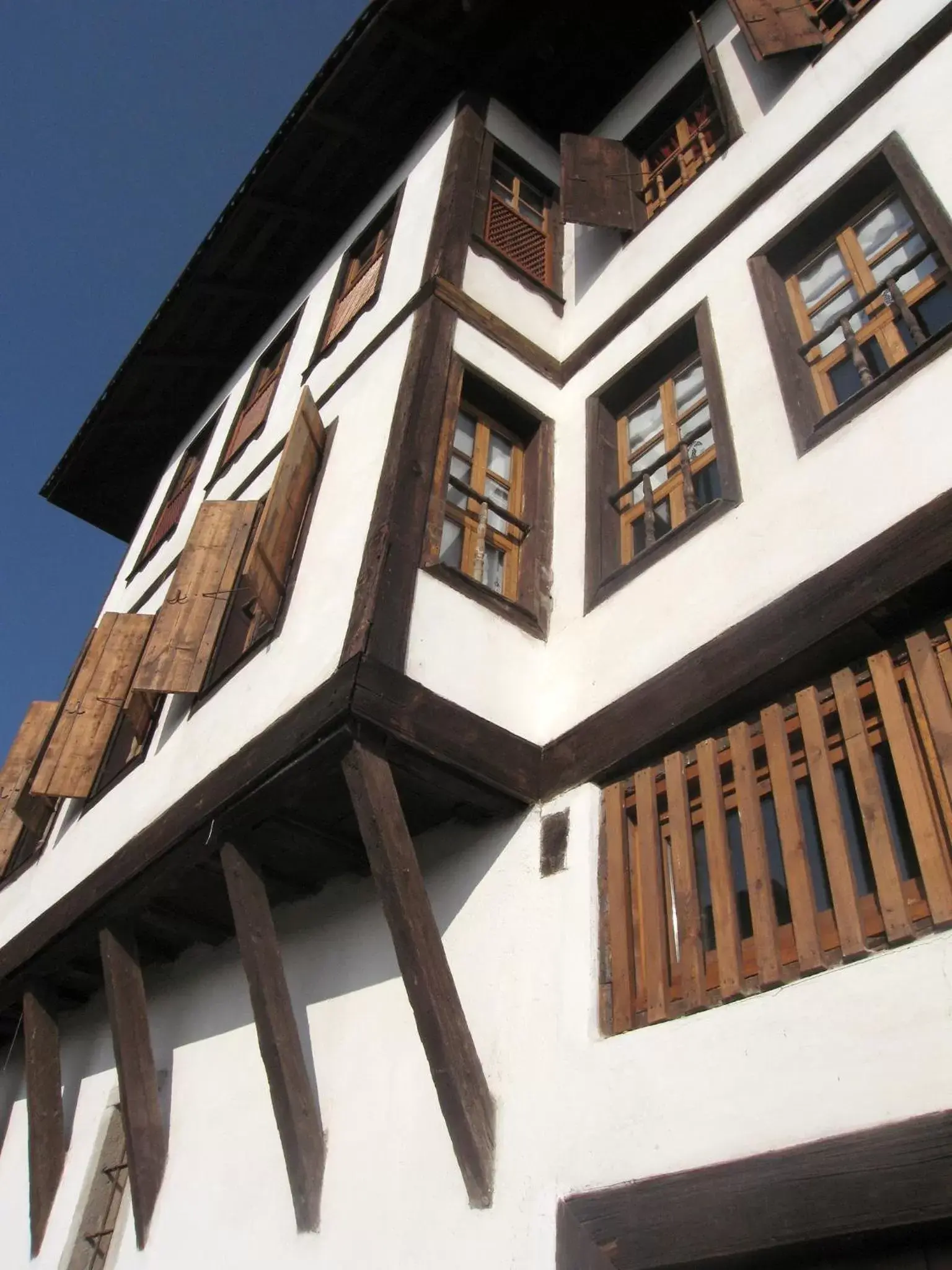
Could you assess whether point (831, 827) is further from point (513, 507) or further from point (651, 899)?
point (513, 507)

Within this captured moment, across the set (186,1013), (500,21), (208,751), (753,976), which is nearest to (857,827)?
Answer: (753,976)

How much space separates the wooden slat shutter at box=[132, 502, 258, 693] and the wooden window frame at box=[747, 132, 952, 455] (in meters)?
3.47

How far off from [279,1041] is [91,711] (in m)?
3.83

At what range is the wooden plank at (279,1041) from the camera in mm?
4082

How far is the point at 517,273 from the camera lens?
22.4ft

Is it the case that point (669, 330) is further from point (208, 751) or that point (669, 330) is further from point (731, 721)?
point (208, 751)

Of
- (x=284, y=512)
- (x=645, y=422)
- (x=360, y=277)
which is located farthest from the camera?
(x=360, y=277)

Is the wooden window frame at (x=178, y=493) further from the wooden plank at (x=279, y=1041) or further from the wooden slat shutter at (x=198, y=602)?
the wooden plank at (x=279, y=1041)

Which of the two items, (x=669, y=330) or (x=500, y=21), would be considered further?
(x=500, y=21)

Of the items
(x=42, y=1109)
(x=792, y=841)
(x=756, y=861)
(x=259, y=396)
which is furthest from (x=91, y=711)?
(x=792, y=841)

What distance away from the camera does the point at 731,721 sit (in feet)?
12.6

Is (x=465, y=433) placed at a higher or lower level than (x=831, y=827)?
higher

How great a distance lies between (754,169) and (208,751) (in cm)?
452

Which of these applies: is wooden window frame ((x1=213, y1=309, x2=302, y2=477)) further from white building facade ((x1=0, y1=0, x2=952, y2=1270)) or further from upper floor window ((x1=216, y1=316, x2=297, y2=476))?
white building facade ((x1=0, y1=0, x2=952, y2=1270))
